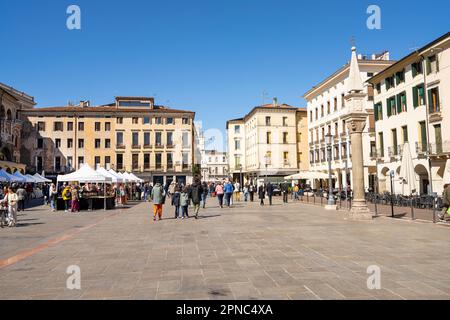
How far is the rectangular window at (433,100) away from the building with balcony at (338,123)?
9080 millimetres

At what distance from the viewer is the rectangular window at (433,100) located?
1017 inches

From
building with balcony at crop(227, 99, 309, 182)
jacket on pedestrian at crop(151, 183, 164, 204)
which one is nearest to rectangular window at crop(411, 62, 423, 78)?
jacket on pedestrian at crop(151, 183, 164, 204)

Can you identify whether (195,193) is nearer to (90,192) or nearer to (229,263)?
(229,263)

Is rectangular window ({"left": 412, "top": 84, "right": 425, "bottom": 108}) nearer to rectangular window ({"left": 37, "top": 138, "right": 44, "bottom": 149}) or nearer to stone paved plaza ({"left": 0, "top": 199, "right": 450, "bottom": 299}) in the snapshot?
stone paved plaza ({"left": 0, "top": 199, "right": 450, "bottom": 299})

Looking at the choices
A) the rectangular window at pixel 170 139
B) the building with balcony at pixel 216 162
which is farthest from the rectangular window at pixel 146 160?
the building with balcony at pixel 216 162

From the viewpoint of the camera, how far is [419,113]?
27.6 meters

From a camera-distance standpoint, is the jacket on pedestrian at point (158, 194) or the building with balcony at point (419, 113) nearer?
the jacket on pedestrian at point (158, 194)

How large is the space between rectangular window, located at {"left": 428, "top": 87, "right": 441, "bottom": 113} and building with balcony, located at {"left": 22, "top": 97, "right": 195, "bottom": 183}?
124 feet

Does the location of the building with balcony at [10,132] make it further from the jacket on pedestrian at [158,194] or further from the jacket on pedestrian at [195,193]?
the jacket on pedestrian at [195,193]

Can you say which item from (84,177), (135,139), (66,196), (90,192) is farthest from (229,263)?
(135,139)

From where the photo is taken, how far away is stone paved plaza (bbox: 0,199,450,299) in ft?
16.4

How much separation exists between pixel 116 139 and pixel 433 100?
45.0 m

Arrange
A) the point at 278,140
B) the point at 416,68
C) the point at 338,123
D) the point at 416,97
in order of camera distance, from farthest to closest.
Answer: the point at 278,140 → the point at 338,123 → the point at 416,68 → the point at 416,97

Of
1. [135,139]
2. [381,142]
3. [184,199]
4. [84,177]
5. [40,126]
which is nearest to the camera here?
[184,199]
